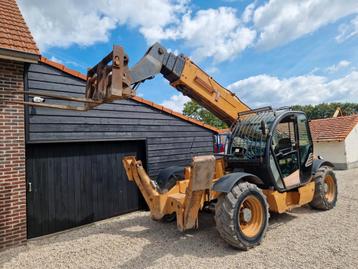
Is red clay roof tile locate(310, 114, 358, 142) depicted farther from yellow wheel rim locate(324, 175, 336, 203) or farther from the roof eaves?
the roof eaves

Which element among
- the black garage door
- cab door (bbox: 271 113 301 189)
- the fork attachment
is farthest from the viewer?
the black garage door

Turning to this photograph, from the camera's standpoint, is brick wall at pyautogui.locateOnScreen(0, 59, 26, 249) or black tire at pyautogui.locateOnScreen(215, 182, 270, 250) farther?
brick wall at pyautogui.locateOnScreen(0, 59, 26, 249)

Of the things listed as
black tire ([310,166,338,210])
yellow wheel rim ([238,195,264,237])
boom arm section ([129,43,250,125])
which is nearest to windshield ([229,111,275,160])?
boom arm section ([129,43,250,125])

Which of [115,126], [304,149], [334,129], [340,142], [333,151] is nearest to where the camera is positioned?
[304,149]

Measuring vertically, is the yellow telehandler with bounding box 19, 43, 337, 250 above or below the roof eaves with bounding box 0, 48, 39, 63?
below

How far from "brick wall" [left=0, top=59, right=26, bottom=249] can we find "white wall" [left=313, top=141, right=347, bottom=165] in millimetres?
14056

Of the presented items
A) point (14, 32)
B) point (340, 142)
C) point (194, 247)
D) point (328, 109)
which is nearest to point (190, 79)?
point (194, 247)

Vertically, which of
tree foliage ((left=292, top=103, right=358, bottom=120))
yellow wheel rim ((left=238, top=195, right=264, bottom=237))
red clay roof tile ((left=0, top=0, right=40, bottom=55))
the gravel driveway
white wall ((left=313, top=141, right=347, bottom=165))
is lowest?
the gravel driveway

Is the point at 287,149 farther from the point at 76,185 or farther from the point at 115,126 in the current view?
the point at 76,185

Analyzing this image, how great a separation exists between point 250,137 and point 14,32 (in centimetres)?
504

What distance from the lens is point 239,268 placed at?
3.44 metres

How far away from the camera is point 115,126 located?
641 cm

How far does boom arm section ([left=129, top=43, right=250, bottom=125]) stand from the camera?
4137 millimetres

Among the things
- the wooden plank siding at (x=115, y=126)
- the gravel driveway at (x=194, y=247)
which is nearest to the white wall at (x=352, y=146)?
the wooden plank siding at (x=115, y=126)
